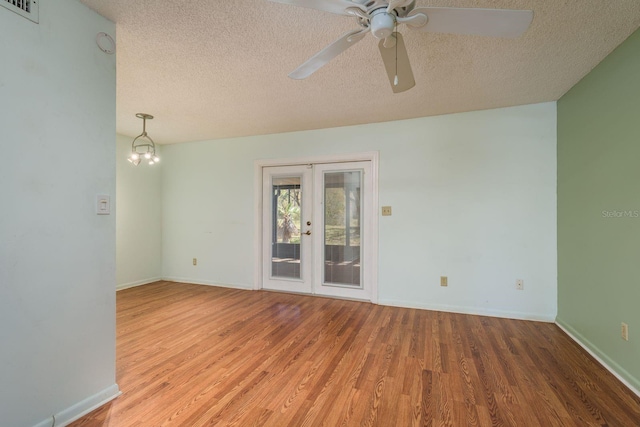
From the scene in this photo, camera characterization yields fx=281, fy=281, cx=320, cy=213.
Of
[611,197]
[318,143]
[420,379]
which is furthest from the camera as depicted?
[318,143]

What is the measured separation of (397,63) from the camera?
1.64m

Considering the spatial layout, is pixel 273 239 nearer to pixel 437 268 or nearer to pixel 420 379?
pixel 437 268

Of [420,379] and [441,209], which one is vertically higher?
[441,209]

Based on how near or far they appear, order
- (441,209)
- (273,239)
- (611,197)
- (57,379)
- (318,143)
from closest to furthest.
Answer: (57,379) → (611,197) → (441,209) → (318,143) → (273,239)

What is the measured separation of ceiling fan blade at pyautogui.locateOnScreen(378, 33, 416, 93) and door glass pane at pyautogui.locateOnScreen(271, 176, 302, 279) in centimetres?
264

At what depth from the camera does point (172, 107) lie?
3244 millimetres

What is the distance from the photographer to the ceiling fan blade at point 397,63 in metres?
1.54

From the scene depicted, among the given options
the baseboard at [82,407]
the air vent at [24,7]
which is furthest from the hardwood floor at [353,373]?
the air vent at [24,7]

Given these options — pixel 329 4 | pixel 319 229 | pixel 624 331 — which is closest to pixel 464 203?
pixel 624 331

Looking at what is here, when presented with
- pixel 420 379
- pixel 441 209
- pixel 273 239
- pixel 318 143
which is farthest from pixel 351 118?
pixel 420 379

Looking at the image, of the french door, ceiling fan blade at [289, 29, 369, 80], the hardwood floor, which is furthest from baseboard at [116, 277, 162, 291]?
ceiling fan blade at [289, 29, 369, 80]

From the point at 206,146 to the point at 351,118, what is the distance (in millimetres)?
2568

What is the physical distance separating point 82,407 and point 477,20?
9.62ft

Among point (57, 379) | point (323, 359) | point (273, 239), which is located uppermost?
point (273, 239)
